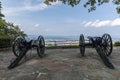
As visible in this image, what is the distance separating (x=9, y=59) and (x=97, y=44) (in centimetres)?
553

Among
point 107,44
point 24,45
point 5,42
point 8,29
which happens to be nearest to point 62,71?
point 24,45

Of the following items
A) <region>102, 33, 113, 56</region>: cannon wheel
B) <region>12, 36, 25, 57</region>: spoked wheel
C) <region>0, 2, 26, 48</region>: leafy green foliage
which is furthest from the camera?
<region>0, 2, 26, 48</region>: leafy green foliage

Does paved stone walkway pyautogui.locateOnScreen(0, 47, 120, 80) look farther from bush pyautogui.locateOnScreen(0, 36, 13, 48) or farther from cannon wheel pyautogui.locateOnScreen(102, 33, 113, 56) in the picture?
bush pyautogui.locateOnScreen(0, 36, 13, 48)

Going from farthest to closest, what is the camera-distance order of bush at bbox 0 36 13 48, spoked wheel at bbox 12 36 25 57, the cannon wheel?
bush at bbox 0 36 13 48 → the cannon wheel → spoked wheel at bbox 12 36 25 57

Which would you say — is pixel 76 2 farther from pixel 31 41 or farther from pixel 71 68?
pixel 71 68

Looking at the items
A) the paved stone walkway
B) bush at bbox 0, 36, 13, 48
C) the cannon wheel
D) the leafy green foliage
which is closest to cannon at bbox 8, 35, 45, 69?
the paved stone walkway

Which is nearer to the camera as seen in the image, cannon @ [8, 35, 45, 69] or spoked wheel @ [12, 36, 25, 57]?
cannon @ [8, 35, 45, 69]

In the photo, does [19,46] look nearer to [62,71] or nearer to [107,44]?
[62,71]

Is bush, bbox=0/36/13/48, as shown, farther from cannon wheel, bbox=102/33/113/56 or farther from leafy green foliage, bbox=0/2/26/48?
cannon wheel, bbox=102/33/113/56

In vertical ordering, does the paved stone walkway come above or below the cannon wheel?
below

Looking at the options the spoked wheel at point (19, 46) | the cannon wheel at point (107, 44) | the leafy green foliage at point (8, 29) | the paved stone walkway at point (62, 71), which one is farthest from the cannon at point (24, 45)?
the leafy green foliage at point (8, 29)

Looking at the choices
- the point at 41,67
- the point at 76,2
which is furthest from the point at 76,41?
the point at 41,67

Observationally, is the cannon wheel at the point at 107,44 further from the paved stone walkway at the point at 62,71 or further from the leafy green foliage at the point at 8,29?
the leafy green foliage at the point at 8,29

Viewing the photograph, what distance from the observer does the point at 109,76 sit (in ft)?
38.4
